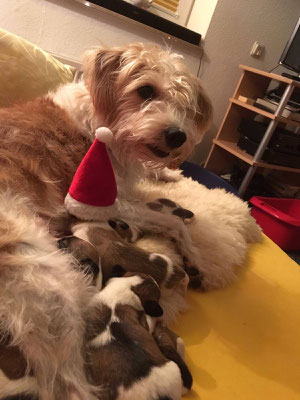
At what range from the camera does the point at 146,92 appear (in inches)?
49.8

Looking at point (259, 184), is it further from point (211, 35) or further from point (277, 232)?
point (211, 35)

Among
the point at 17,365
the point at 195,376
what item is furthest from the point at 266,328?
the point at 17,365

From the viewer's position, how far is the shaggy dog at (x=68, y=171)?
691mm

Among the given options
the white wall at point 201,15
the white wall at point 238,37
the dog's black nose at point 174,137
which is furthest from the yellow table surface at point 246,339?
the white wall at point 201,15

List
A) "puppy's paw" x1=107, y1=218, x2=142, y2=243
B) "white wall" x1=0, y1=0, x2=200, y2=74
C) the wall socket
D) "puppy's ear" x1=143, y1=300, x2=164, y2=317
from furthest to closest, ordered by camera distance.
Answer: the wall socket, "white wall" x1=0, y1=0, x2=200, y2=74, "puppy's paw" x1=107, y1=218, x2=142, y2=243, "puppy's ear" x1=143, y1=300, x2=164, y2=317

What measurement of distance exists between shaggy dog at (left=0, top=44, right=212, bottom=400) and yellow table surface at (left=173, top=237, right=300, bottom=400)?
22 cm

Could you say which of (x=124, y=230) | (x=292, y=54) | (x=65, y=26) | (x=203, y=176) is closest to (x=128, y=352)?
(x=124, y=230)

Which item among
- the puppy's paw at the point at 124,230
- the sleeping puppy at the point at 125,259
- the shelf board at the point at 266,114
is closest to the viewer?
the sleeping puppy at the point at 125,259

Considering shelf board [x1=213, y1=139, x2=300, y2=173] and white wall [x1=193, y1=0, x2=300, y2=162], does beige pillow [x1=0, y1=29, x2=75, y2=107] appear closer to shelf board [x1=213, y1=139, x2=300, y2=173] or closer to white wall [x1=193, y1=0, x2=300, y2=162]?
white wall [x1=193, y1=0, x2=300, y2=162]

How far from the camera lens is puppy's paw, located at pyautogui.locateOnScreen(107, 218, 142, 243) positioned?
3.78ft

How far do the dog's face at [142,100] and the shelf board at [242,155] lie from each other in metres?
1.59

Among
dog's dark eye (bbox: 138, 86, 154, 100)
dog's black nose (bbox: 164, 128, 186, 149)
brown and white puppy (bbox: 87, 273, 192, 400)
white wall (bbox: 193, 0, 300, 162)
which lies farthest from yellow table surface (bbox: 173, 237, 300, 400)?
white wall (bbox: 193, 0, 300, 162)

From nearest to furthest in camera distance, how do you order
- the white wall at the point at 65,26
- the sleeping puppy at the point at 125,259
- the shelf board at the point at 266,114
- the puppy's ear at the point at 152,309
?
the puppy's ear at the point at 152,309 → the sleeping puppy at the point at 125,259 → the white wall at the point at 65,26 → the shelf board at the point at 266,114

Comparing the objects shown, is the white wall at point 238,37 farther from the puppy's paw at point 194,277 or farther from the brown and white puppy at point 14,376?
the brown and white puppy at point 14,376
